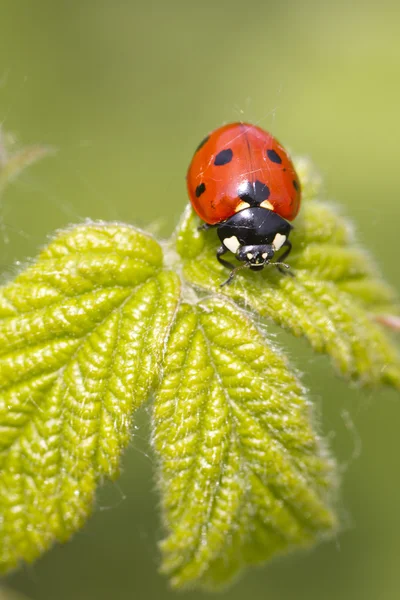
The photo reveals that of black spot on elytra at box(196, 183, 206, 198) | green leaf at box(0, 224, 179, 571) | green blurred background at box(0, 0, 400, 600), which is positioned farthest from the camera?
green blurred background at box(0, 0, 400, 600)

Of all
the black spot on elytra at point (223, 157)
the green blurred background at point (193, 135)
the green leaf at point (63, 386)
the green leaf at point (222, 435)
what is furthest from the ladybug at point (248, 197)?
the green blurred background at point (193, 135)

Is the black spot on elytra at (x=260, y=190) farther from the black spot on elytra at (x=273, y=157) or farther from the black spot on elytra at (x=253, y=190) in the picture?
the black spot on elytra at (x=273, y=157)

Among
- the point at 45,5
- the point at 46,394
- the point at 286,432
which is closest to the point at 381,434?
the point at 286,432

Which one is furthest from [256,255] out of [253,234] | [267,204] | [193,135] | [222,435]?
[193,135]

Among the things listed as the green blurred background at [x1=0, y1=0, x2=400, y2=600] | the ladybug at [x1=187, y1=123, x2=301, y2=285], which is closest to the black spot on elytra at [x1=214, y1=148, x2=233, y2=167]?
the ladybug at [x1=187, y1=123, x2=301, y2=285]

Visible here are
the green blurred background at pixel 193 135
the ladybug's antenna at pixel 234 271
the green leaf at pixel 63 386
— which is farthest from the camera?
the green blurred background at pixel 193 135

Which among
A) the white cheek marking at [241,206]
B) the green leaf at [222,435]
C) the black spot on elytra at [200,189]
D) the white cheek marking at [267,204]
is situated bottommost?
the green leaf at [222,435]

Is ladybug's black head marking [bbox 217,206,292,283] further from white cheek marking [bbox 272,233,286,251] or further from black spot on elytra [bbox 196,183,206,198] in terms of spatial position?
black spot on elytra [bbox 196,183,206,198]
